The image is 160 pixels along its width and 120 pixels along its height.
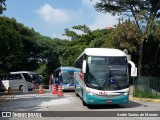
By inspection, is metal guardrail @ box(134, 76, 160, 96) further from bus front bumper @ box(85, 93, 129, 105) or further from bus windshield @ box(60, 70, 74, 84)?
bus windshield @ box(60, 70, 74, 84)

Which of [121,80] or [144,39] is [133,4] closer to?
[144,39]

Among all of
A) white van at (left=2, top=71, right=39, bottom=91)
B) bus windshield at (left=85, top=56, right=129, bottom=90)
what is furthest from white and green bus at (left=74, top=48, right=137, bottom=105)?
white van at (left=2, top=71, right=39, bottom=91)

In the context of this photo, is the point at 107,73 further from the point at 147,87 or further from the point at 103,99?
the point at 147,87

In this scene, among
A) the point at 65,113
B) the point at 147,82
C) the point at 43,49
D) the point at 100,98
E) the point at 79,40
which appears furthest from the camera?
the point at 43,49

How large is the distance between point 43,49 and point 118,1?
1427 inches

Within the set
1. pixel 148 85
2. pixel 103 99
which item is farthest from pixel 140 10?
pixel 103 99

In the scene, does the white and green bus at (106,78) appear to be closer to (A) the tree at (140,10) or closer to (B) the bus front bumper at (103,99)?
(B) the bus front bumper at (103,99)

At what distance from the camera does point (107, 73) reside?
21.7 m

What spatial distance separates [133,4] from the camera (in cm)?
3650

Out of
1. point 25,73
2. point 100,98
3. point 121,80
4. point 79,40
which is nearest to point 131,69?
point 121,80

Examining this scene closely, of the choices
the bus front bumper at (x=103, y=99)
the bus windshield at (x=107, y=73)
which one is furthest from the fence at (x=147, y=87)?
the bus front bumper at (x=103, y=99)

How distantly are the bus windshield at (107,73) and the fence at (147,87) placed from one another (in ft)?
30.3

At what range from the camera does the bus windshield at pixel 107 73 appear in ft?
70.5

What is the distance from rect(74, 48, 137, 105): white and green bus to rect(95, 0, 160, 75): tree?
13308mm
